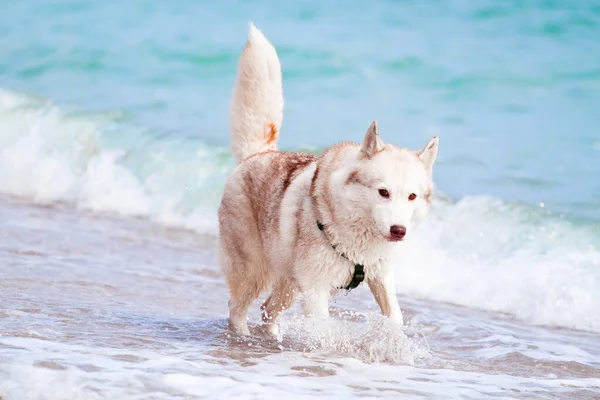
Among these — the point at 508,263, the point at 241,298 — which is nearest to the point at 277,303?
the point at 241,298

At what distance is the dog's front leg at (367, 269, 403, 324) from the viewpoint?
5.30 metres

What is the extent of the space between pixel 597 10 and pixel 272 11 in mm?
6603

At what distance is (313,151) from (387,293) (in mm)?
8725

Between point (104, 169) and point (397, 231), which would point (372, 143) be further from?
point (104, 169)

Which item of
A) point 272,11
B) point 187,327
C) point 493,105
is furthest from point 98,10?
point 187,327

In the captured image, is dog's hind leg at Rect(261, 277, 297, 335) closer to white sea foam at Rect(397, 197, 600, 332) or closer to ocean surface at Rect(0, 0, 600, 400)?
ocean surface at Rect(0, 0, 600, 400)

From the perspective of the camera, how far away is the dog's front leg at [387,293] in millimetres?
5301

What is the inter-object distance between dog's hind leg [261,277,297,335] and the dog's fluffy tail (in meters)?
0.88

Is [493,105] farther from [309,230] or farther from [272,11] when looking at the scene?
[309,230]

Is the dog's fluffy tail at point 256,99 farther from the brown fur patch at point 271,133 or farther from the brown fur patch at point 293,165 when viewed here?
the brown fur patch at point 293,165

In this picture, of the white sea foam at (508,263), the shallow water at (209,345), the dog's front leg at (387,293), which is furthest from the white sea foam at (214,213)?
the shallow water at (209,345)

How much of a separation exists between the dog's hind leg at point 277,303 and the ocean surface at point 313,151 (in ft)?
0.38

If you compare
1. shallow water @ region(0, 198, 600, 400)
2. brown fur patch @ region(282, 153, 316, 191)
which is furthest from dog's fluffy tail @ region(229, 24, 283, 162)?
shallow water @ region(0, 198, 600, 400)

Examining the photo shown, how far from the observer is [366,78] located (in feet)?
57.4
